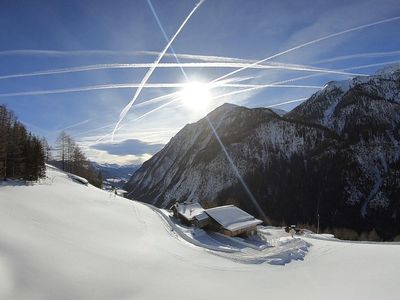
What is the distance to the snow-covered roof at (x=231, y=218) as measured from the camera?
59.1m

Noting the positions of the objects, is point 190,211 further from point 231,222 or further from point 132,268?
point 132,268

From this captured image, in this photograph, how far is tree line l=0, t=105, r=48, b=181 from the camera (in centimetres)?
5417

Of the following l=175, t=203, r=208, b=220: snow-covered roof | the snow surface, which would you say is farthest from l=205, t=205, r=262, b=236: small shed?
the snow surface

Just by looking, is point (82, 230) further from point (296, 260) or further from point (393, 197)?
point (393, 197)

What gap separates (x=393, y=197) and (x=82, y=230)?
194 meters

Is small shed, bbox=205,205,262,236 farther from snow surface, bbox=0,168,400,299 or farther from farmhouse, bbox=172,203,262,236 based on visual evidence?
snow surface, bbox=0,168,400,299

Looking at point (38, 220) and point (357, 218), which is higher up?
point (38, 220)

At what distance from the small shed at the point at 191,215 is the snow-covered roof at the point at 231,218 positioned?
4.65 ft

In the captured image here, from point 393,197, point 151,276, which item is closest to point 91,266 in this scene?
point 151,276

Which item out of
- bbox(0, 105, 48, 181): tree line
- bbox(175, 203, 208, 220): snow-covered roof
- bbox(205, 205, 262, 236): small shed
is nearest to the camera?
bbox(0, 105, 48, 181): tree line

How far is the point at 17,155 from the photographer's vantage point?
188 feet

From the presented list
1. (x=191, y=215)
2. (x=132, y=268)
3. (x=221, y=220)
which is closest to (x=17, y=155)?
(x=191, y=215)

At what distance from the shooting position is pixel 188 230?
5456 cm

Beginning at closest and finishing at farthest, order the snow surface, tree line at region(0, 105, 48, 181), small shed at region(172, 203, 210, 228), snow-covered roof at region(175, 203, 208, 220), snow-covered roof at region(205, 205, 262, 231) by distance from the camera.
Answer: the snow surface < tree line at region(0, 105, 48, 181) < snow-covered roof at region(205, 205, 262, 231) < small shed at region(172, 203, 210, 228) < snow-covered roof at region(175, 203, 208, 220)
